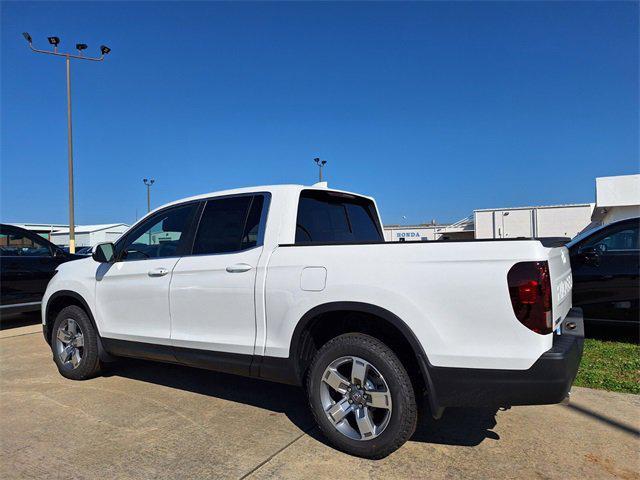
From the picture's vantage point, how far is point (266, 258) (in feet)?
11.8

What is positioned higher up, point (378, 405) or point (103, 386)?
point (378, 405)

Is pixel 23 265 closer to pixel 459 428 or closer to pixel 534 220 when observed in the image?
pixel 459 428

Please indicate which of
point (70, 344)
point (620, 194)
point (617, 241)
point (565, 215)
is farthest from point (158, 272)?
point (565, 215)

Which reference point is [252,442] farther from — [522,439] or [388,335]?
[522,439]

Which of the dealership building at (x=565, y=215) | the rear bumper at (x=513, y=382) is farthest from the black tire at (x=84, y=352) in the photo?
the dealership building at (x=565, y=215)

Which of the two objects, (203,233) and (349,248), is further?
(203,233)

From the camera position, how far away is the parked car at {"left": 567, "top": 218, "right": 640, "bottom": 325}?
580 cm

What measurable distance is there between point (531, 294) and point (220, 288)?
227cm

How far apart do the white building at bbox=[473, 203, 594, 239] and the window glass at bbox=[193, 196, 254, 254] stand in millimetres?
35186

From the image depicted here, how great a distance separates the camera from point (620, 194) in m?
32.5

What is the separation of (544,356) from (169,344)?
2.97 metres

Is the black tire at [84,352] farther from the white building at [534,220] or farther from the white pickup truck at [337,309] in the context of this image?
the white building at [534,220]

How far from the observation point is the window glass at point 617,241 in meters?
5.99

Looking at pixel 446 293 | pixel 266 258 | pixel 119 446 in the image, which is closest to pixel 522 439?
pixel 446 293
